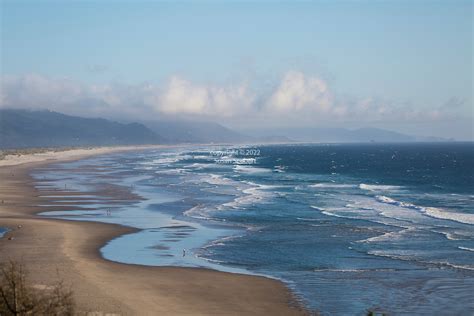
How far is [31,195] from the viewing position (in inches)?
2571

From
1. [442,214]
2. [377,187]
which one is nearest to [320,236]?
[442,214]

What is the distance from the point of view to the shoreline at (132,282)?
25375 mm

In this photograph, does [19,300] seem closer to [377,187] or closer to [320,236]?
[320,236]

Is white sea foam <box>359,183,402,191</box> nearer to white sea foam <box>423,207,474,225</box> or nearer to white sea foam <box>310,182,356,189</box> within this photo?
white sea foam <box>310,182,356,189</box>

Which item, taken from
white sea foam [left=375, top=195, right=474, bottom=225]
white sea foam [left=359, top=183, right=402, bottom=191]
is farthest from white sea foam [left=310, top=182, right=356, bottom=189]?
white sea foam [left=375, top=195, right=474, bottom=225]

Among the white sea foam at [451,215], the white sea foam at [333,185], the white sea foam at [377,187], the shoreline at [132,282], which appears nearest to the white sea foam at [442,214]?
the white sea foam at [451,215]

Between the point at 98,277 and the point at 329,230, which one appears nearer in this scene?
the point at 98,277

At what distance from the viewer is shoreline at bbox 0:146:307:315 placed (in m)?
25.4

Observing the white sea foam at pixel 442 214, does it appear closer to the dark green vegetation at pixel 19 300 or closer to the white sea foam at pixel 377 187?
the white sea foam at pixel 377 187

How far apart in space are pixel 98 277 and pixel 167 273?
320cm

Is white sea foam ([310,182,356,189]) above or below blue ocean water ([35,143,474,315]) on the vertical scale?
above

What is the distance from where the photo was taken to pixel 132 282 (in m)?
29.0

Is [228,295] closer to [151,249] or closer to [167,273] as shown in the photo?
[167,273]

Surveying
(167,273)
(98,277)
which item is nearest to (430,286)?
(167,273)
